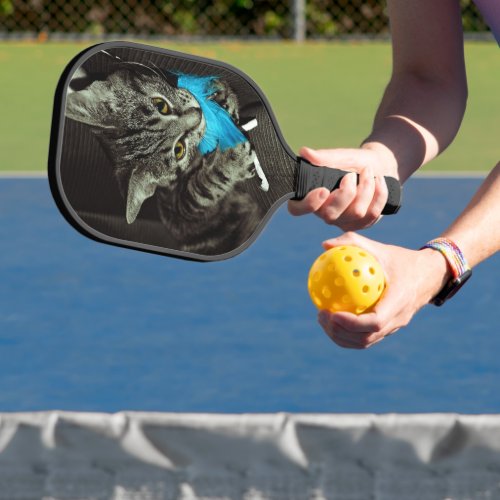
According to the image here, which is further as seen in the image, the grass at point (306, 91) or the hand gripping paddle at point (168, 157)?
the grass at point (306, 91)

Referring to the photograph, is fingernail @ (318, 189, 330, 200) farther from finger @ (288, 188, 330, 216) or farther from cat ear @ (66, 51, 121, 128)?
cat ear @ (66, 51, 121, 128)

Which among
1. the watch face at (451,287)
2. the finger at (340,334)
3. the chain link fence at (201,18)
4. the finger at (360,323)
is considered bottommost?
the chain link fence at (201,18)

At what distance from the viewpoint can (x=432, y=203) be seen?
21.3 feet

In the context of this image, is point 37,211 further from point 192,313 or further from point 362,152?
point 362,152

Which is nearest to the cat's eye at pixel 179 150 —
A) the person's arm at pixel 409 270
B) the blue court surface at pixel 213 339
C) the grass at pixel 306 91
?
the person's arm at pixel 409 270

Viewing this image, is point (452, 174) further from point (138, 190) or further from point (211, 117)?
→ point (138, 190)

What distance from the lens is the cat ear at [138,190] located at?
2.16 meters

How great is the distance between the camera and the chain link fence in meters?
12.7

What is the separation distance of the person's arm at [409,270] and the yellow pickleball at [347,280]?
0.03 meters

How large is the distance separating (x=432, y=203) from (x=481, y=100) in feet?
10.4

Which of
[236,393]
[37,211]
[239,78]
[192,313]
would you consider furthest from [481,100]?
[239,78]

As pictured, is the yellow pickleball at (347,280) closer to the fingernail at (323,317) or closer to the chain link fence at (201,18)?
the fingernail at (323,317)

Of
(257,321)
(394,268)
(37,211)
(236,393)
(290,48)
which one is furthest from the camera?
(290,48)

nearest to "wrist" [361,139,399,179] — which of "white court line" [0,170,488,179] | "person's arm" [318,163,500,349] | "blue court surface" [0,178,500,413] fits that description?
"person's arm" [318,163,500,349]
